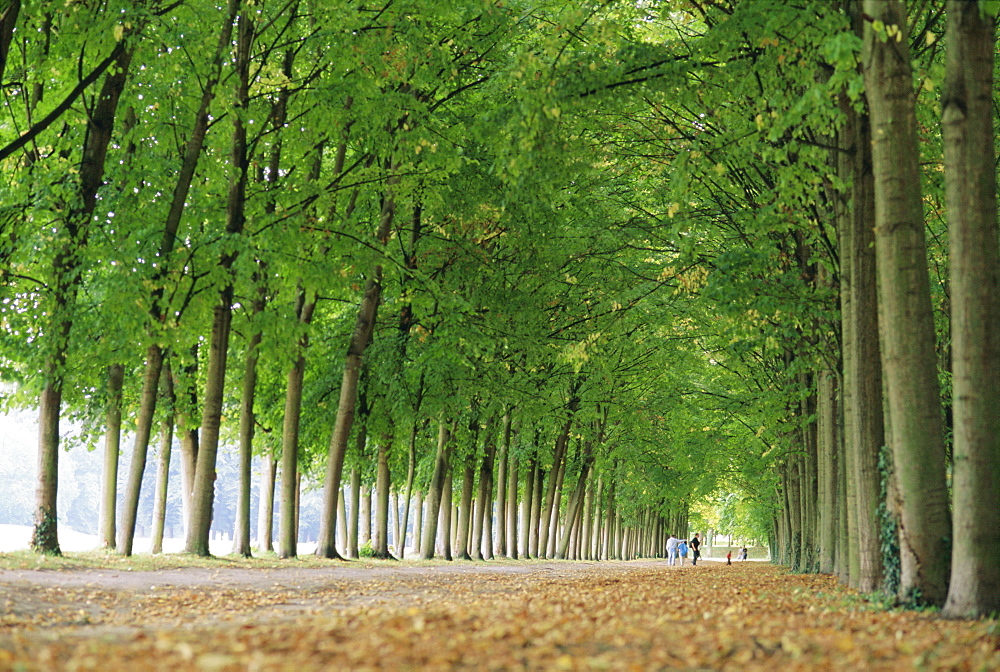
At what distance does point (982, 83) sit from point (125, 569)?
12.4 meters

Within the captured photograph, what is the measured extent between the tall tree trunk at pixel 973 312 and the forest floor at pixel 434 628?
597 mm

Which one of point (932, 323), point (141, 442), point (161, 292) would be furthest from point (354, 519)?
point (932, 323)

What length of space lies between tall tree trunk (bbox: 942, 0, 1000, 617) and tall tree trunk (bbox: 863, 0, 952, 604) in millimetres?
406

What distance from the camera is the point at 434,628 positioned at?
6891mm

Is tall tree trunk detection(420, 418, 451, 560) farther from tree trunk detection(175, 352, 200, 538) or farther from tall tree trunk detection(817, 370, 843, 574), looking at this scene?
tall tree trunk detection(817, 370, 843, 574)

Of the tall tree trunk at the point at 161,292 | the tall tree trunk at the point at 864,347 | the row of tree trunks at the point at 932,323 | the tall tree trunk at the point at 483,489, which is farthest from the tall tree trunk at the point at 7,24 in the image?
the tall tree trunk at the point at 483,489

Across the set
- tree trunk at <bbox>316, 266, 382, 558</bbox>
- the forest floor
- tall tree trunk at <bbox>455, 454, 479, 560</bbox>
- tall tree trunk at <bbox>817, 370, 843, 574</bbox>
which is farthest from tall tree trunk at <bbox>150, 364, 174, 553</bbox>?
tall tree trunk at <bbox>817, 370, 843, 574</bbox>

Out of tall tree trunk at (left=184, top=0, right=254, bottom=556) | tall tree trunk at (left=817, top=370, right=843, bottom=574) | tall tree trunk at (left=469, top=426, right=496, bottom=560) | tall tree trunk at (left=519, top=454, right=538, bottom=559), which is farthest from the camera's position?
tall tree trunk at (left=519, top=454, right=538, bottom=559)

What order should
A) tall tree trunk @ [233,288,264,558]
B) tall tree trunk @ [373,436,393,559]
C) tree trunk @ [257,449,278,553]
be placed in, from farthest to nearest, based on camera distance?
tree trunk @ [257,449,278,553]
tall tree trunk @ [373,436,393,559]
tall tree trunk @ [233,288,264,558]

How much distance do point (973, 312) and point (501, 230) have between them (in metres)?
15.4

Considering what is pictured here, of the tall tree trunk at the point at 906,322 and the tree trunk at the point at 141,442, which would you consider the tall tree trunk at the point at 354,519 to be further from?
the tall tree trunk at the point at 906,322

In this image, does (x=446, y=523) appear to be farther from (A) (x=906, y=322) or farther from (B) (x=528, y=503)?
(A) (x=906, y=322)

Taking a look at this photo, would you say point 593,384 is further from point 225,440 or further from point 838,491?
point 838,491

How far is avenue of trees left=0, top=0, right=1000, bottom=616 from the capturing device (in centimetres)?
910
